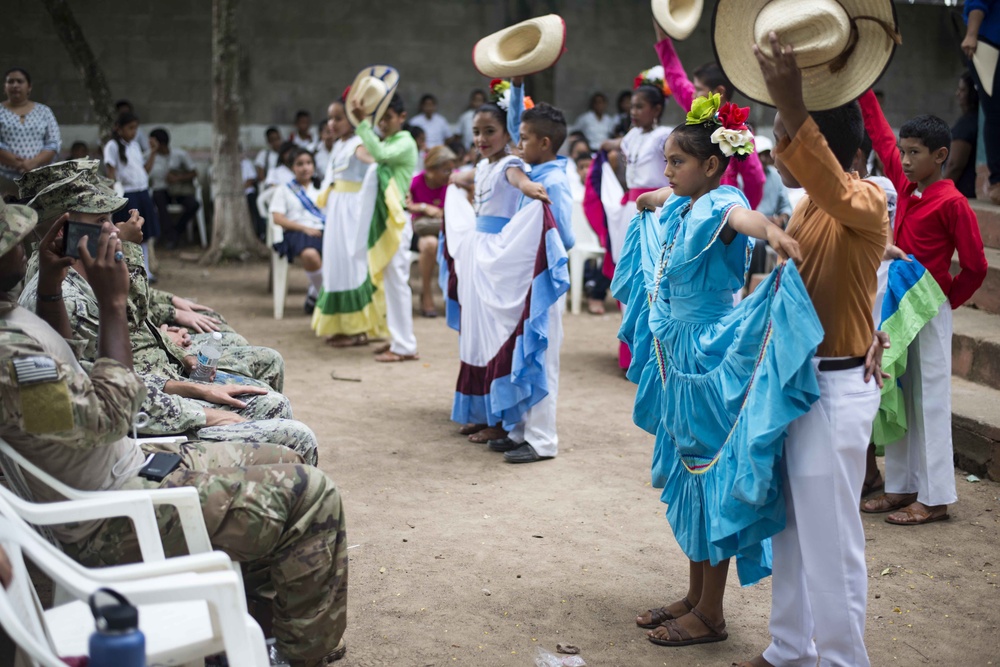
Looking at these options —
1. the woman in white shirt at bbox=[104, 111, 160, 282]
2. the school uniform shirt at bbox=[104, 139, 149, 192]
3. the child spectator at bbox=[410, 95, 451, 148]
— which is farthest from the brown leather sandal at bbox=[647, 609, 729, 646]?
the child spectator at bbox=[410, 95, 451, 148]

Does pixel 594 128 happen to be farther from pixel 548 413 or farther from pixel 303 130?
pixel 548 413

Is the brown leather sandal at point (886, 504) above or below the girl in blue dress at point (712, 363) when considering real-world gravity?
below

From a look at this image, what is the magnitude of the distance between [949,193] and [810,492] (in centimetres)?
225

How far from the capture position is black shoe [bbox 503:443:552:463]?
213 inches

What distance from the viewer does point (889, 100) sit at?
1673 cm

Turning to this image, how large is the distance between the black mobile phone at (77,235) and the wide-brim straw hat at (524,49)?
3.11 meters

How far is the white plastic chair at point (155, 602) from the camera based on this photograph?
222cm

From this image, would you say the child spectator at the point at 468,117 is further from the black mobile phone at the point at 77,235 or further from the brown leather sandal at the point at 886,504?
the black mobile phone at the point at 77,235

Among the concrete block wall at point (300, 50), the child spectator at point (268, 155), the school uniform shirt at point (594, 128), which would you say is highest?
the concrete block wall at point (300, 50)

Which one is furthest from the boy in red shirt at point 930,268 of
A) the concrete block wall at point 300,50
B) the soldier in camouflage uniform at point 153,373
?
the concrete block wall at point 300,50

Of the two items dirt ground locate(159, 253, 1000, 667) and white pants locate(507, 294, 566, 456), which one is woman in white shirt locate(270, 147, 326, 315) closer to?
dirt ground locate(159, 253, 1000, 667)

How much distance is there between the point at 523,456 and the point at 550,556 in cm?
131

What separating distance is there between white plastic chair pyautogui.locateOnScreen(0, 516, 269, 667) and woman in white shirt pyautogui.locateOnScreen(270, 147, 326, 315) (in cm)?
712

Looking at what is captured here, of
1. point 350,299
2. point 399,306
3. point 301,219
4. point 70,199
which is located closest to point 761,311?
point 70,199
